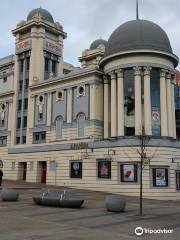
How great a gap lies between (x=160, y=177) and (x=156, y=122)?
24.0ft

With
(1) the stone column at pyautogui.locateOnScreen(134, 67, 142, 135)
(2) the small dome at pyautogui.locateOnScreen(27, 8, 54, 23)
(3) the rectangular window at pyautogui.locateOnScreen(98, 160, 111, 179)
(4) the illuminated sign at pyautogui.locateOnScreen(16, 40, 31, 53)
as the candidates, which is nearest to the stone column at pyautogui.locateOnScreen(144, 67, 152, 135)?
(1) the stone column at pyautogui.locateOnScreen(134, 67, 142, 135)

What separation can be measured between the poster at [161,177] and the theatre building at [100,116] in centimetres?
11

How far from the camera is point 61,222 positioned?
17750 millimetres

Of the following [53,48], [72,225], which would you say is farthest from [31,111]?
[72,225]

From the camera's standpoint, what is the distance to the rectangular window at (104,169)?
148ft

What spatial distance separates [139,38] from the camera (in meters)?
46.9

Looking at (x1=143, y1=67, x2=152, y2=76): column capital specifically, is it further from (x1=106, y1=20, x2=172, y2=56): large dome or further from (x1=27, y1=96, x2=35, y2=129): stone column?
(x1=27, y1=96, x2=35, y2=129): stone column

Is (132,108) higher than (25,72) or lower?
lower

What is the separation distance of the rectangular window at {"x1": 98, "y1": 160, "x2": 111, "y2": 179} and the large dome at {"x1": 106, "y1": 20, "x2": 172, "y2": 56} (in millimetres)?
14764

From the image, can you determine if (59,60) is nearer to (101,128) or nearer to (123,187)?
(101,128)

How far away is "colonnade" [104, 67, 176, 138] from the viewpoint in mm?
45344

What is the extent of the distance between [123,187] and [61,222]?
2604cm

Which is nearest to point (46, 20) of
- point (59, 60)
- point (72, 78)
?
point (59, 60)

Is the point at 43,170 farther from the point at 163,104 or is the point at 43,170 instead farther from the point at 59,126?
the point at 163,104
